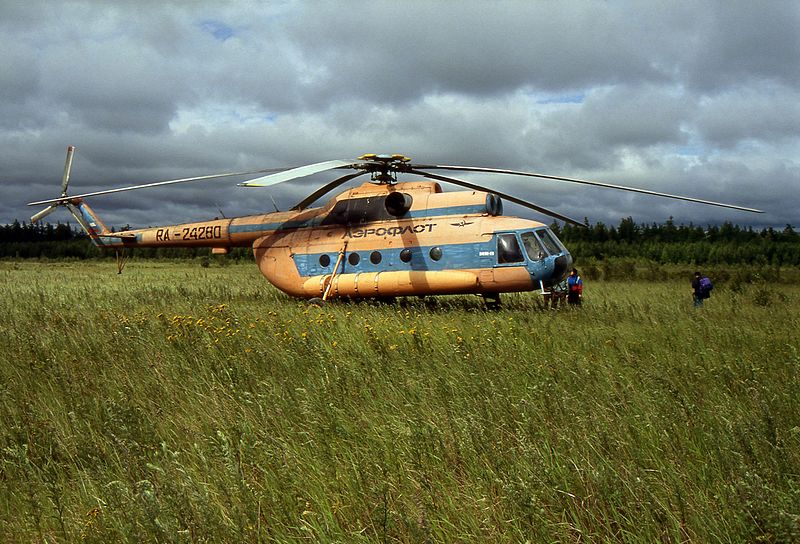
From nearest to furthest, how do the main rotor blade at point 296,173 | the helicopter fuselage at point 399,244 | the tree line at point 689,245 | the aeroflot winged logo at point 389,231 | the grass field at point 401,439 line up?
the grass field at point 401,439 < the main rotor blade at point 296,173 < the helicopter fuselage at point 399,244 < the aeroflot winged logo at point 389,231 < the tree line at point 689,245

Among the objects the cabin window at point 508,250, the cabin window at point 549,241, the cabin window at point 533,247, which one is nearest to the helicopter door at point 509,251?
the cabin window at point 508,250

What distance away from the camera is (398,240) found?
42.7ft

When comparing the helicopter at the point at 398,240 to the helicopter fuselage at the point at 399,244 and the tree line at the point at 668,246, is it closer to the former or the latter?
the helicopter fuselage at the point at 399,244

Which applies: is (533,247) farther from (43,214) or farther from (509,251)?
(43,214)

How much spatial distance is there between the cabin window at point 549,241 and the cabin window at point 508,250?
644mm

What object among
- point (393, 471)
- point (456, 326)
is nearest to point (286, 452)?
point (393, 471)

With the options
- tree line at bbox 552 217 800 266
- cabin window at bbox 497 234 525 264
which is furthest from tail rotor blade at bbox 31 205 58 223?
tree line at bbox 552 217 800 266

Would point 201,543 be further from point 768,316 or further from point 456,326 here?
point 768,316

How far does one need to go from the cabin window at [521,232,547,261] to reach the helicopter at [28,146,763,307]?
23 millimetres

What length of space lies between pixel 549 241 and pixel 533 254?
60cm

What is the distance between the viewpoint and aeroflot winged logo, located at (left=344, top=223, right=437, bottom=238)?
12805 millimetres

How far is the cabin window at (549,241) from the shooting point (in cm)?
1216

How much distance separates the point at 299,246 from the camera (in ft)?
46.6

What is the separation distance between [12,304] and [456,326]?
9.68m
